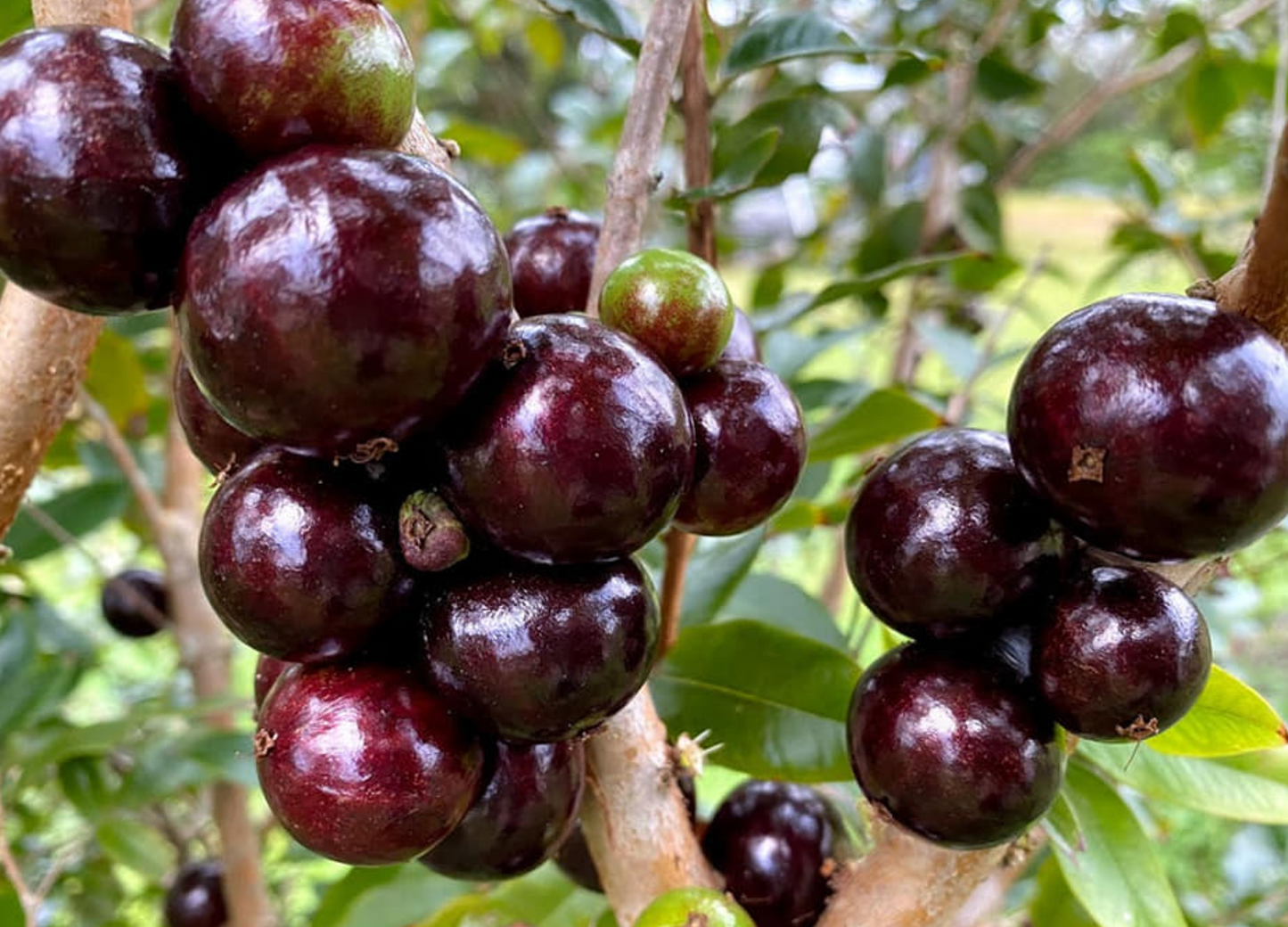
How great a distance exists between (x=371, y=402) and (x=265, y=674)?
0.22 m

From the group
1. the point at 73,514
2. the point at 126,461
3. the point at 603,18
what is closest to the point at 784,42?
the point at 603,18

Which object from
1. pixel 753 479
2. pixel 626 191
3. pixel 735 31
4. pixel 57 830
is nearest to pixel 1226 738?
pixel 753 479

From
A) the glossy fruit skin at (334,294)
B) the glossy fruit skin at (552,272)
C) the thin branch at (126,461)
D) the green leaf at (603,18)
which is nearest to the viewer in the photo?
the glossy fruit skin at (334,294)

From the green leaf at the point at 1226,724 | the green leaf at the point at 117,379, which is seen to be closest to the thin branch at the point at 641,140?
the green leaf at the point at 1226,724

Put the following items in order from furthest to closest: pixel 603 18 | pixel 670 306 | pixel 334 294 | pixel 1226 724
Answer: pixel 603 18 → pixel 1226 724 → pixel 670 306 → pixel 334 294

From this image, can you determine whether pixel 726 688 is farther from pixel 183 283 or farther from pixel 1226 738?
pixel 183 283

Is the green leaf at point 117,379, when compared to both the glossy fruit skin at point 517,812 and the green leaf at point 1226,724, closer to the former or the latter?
the glossy fruit skin at point 517,812

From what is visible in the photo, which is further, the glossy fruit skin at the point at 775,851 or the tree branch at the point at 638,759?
the glossy fruit skin at the point at 775,851

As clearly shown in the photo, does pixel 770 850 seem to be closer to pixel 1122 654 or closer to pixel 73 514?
pixel 1122 654

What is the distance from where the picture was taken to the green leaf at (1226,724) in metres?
0.51

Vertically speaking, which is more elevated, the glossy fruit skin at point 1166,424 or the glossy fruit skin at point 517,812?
the glossy fruit skin at point 1166,424

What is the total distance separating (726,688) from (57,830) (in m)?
1.30

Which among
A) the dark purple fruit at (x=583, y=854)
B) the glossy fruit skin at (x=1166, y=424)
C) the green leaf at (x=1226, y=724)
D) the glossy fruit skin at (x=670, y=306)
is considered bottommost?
the dark purple fruit at (x=583, y=854)

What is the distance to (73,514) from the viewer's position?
1039mm
